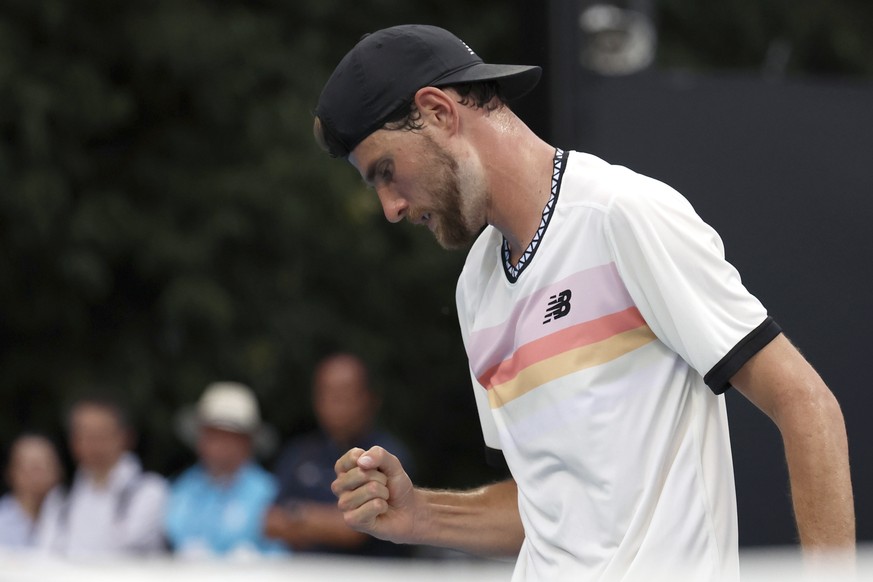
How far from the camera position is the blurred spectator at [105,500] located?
5.79 meters

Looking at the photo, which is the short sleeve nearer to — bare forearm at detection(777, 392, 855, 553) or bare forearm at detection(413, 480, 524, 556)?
bare forearm at detection(777, 392, 855, 553)

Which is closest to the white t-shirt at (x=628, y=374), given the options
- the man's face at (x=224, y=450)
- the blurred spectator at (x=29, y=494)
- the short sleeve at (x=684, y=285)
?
the short sleeve at (x=684, y=285)

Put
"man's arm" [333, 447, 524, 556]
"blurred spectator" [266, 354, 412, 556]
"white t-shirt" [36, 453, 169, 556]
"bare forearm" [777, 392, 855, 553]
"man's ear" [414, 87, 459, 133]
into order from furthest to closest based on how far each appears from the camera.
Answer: "white t-shirt" [36, 453, 169, 556]
"blurred spectator" [266, 354, 412, 556]
"man's arm" [333, 447, 524, 556]
"man's ear" [414, 87, 459, 133]
"bare forearm" [777, 392, 855, 553]

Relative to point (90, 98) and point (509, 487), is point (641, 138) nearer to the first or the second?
point (509, 487)

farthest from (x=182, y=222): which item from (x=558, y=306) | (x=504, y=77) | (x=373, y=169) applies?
(x=558, y=306)

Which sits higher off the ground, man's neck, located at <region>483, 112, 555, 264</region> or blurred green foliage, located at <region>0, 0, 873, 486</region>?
blurred green foliage, located at <region>0, 0, 873, 486</region>

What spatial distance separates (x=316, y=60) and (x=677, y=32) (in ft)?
10.9

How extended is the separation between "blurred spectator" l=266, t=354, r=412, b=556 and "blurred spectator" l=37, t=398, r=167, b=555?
29.6 inches

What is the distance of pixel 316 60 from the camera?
8.44 meters

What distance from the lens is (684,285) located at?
198cm

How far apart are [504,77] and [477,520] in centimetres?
87

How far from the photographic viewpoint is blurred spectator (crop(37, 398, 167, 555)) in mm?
5793

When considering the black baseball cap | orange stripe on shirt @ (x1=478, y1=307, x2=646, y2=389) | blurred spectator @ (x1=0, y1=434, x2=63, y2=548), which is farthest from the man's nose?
blurred spectator @ (x1=0, y1=434, x2=63, y2=548)

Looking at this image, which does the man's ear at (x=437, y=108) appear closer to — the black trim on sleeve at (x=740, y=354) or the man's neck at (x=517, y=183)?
the man's neck at (x=517, y=183)
